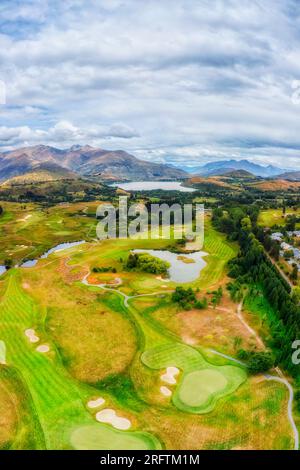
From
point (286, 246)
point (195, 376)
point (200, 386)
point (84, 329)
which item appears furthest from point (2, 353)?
point (286, 246)

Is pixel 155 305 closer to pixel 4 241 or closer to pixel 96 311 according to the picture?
pixel 96 311

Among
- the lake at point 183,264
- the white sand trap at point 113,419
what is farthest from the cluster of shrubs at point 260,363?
the lake at point 183,264

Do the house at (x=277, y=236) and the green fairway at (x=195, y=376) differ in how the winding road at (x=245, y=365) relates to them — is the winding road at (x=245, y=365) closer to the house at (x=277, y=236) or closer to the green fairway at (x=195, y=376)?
the green fairway at (x=195, y=376)

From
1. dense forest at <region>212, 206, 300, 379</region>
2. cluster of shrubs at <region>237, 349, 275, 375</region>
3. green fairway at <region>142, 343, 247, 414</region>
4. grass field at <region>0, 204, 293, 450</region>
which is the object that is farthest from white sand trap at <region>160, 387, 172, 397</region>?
dense forest at <region>212, 206, 300, 379</region>

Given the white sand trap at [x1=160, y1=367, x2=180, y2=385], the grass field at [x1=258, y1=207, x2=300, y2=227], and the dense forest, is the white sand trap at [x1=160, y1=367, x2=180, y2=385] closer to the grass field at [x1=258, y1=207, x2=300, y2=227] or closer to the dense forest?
the dense forest

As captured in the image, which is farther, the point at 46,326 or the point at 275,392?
the point at 46,326

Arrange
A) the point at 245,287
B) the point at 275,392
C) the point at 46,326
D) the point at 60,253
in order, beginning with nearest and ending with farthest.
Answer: the point at 275,392 < the point at 46,326 < the point at 245,287 < the point at 60,253
